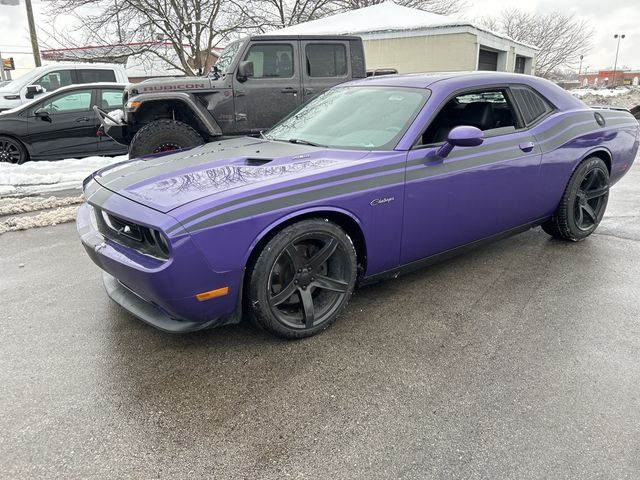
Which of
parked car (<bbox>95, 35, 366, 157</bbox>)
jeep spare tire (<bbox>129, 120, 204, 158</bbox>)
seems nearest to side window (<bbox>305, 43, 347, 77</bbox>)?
parked car (<bbox>95, 35, 366, 157</bbox>)

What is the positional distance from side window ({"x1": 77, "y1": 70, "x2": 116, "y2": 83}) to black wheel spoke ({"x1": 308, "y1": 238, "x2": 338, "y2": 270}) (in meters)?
10.8

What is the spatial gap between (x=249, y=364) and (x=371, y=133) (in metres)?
1.77

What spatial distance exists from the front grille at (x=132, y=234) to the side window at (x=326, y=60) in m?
4.88

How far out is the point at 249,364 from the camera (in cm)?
279

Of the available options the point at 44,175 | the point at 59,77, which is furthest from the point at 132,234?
the point at 59,77

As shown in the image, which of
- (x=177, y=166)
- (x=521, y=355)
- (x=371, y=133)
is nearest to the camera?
(x=521, y=355)

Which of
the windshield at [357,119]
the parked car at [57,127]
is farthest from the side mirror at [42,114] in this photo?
the windshield at [357,119]

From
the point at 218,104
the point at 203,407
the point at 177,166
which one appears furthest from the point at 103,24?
the point at 203,407

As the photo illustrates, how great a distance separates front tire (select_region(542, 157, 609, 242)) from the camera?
442 cm

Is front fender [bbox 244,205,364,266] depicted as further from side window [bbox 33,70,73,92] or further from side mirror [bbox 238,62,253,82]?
side window [bbox 33,70,73,92]

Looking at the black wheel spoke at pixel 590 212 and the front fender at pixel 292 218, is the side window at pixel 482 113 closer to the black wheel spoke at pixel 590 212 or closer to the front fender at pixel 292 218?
the front fender at pixel 292 218

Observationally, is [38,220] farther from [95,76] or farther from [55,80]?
[55,80]

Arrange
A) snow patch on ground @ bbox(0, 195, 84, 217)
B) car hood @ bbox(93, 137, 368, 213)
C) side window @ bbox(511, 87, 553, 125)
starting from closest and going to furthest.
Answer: car hood @ bbox(93, 137, 368, 213), side window @ bbox(511, 87, 553, 125), snow patch on ground @ bbox(0, 195, 84, 217)

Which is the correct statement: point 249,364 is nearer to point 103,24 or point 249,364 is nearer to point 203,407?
point 203,407
